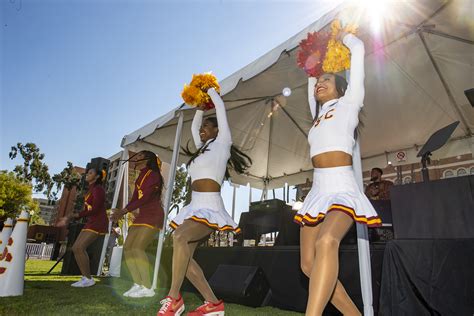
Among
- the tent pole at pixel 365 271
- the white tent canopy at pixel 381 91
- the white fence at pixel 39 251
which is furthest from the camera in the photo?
the white fence at pixel 39 251

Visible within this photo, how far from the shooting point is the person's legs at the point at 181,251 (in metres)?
2.38

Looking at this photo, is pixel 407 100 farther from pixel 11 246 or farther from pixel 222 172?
pixel 11 246

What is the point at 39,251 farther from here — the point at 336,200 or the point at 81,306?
the point at 336,200

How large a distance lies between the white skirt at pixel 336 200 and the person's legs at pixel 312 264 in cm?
8

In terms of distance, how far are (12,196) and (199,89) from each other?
36.5 m

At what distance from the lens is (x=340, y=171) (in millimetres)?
1841

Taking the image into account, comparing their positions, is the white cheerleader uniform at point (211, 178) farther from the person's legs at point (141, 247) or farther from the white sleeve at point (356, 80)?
the person's legs at point (141, 247)

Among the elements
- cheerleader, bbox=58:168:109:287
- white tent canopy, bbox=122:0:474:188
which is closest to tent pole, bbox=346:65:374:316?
white tent canopy, bbox=122:0:474:188

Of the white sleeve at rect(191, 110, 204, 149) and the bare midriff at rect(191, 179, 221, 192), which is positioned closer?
the bare midriff at rect(191, 179, 221, 192)

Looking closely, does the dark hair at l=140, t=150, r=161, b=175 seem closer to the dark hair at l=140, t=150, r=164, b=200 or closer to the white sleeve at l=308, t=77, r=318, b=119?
the dark hair at l=140, t=150, r=164, b=200

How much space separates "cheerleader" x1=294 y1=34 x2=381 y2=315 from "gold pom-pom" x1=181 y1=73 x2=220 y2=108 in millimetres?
1367

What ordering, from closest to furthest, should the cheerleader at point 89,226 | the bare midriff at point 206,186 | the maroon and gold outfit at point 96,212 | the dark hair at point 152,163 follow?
the bare midriff at point 206,186
the dark hair at point 152,163
the cheerleader at point 89,226
the maroon and gold outfit at point 96,212

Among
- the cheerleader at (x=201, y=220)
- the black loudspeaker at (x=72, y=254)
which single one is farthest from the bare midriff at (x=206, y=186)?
the black loudspeaker at (x=72, y=254)

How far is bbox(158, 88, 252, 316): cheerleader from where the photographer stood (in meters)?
2.38
